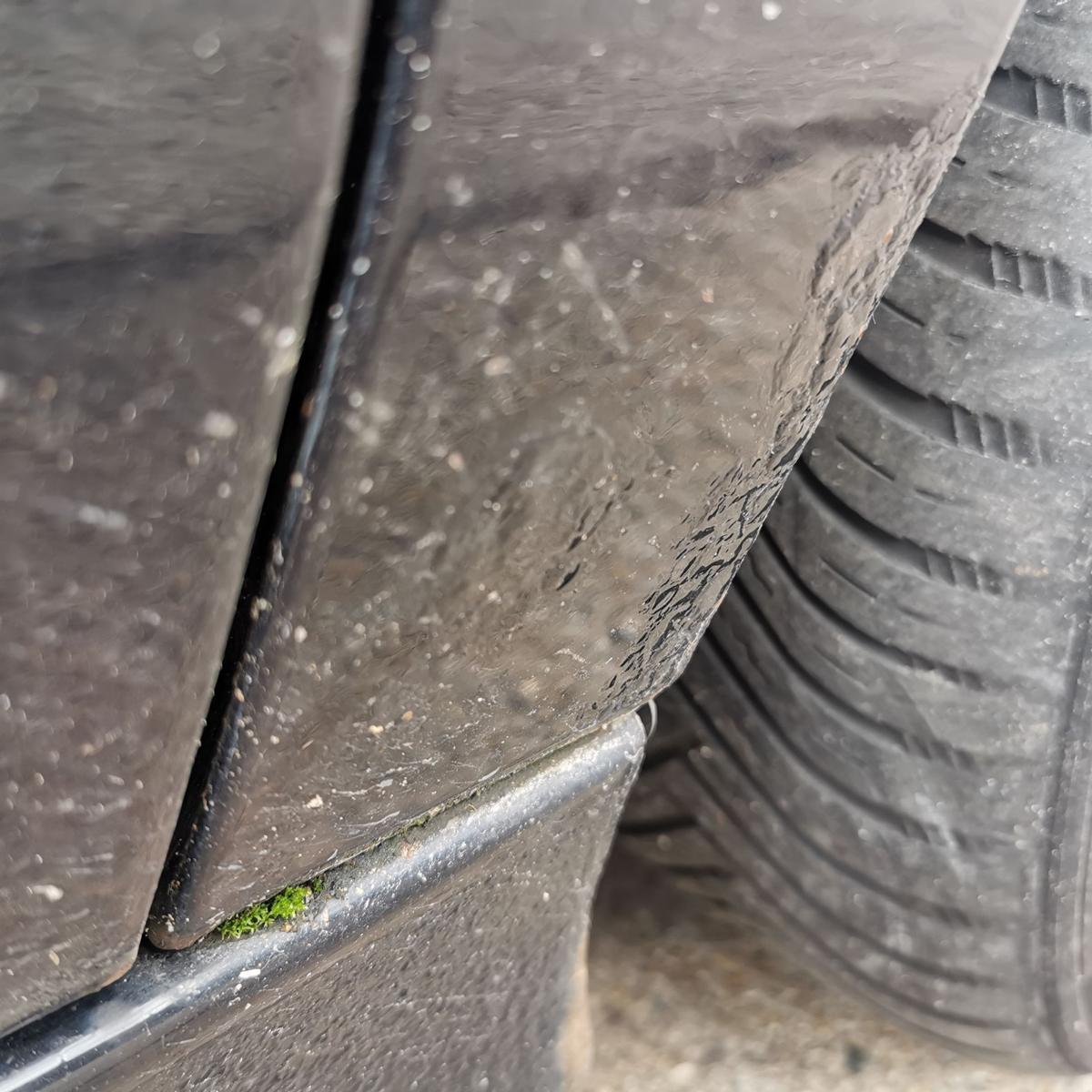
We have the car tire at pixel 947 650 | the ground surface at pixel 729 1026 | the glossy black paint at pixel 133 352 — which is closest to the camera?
the glossy black paint at pixel 133 352

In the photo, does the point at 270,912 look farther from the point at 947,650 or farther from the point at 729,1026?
the point at 729,1026

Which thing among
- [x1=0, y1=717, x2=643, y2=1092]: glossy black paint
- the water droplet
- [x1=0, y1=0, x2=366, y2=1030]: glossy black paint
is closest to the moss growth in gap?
[x1=0, y1=717, x2=643, y2=1092]: glossy black paint

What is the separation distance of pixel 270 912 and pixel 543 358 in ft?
0.97

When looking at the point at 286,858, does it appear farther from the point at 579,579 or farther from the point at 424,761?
the point at 579,579

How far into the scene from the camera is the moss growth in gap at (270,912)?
455mm

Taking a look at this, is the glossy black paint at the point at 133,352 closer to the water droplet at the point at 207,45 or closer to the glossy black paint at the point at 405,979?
the water droplet at the point at 207,45

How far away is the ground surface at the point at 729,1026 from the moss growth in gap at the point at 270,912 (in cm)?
61

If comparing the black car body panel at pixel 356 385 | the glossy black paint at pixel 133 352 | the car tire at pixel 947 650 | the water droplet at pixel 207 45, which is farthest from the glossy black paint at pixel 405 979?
the water droplet at pixel 207 45

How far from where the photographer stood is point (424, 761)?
17.5 inches

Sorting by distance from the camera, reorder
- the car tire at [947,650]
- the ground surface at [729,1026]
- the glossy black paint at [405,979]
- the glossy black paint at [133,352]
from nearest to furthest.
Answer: the glossy black paint at [133,352], the glossy black paint at [405,979], the car tire at [947,650], the ground surface at [729,1026]

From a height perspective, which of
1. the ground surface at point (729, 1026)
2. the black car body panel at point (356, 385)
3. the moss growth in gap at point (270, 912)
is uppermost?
the black car body panel at point (356, 385)

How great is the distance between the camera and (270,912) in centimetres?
46

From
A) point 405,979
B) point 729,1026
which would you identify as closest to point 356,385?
point 405,979

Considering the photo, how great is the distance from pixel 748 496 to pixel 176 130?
0.31 meters
